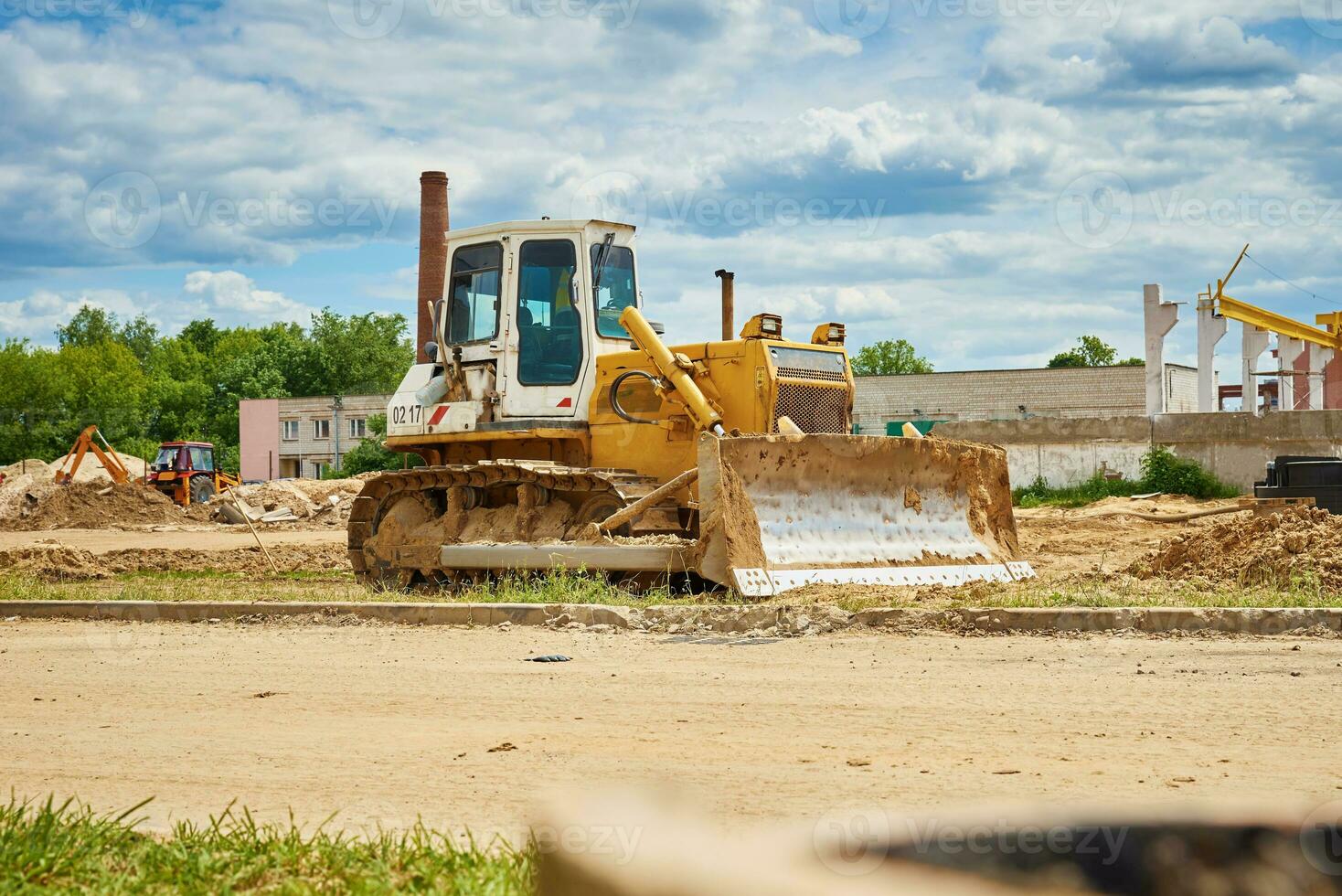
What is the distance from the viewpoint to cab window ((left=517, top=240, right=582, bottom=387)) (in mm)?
14055

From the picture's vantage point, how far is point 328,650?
31.4 ft

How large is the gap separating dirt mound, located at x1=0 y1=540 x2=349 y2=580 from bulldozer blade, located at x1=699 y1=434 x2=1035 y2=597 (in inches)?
356

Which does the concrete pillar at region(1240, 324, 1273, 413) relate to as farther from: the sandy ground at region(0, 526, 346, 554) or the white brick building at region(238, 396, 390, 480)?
the white brick building at region(238, 396, 390, 480)

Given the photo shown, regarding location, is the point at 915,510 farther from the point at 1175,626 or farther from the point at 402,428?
the point at 402,428

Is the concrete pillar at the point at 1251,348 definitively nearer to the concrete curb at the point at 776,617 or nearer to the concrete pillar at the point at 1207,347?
the concrete pillar at the point at 1207,347

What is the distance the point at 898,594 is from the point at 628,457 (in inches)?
144

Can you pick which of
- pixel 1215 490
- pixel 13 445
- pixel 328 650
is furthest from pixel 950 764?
pixel 13 445

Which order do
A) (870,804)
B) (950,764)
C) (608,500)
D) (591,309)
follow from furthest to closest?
(591,309)
(608,500)
(950,764)
(870,804)

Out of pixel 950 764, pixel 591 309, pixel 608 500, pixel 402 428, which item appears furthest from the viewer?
pixel 402 428

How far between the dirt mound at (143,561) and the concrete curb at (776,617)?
7.22 metres

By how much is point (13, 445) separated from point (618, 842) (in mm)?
87897

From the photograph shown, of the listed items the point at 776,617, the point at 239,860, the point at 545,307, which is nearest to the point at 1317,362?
the point at 545,307

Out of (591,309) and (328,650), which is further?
(591,309)

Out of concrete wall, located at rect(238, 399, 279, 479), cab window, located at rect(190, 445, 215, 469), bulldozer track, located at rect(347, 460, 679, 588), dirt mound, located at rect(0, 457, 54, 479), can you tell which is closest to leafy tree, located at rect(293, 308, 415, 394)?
concrete wall, located at rect(238, 399, 279, 479)
